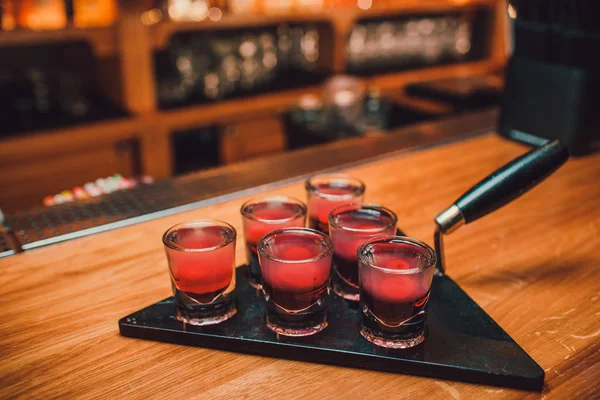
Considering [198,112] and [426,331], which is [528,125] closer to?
[426,331]

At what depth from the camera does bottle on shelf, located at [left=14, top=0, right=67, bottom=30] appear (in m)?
2.71

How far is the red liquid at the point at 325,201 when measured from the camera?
927 millimetres

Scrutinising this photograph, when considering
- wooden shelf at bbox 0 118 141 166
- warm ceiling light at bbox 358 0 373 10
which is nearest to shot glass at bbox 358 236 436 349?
wooden shelf at bbox 0 118 141 166

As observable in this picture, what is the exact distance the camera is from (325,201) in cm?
93

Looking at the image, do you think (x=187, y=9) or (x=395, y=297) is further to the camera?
(x=187, y=9)

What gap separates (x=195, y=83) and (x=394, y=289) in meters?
2.82

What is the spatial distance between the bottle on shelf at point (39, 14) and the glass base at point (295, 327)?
2394mm

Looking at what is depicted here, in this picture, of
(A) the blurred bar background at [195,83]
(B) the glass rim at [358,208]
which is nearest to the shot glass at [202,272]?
(B) the glass rim at [358,208]

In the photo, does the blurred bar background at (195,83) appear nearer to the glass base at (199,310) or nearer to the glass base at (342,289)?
the glass base at (342,289)

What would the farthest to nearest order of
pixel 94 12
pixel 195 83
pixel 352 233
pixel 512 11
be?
1. pixel 195 83
2. pixel 94 12
3. pixel 512 11
4. pixel 352 233

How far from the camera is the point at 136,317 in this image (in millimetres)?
786

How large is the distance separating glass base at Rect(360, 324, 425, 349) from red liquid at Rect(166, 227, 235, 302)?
200mm

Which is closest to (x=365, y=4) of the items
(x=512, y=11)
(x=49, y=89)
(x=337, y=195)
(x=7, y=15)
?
(x=49, y=89)

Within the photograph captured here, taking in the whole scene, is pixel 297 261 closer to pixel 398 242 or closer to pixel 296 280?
pixel 296 280
